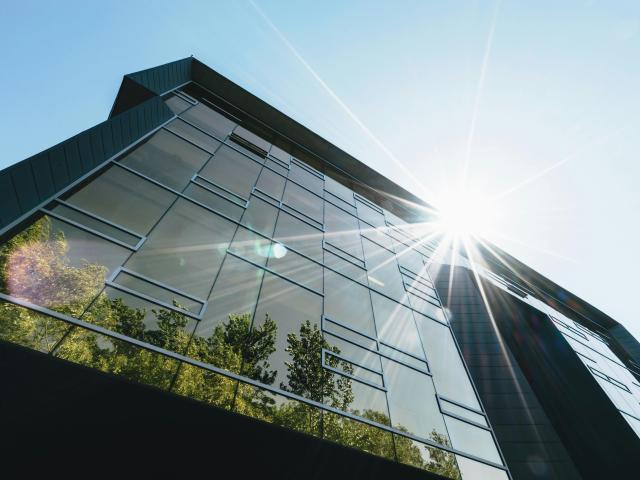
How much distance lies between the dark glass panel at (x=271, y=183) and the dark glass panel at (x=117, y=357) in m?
6.41

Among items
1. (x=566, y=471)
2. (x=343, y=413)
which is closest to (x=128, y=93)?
(x=343, y=413)

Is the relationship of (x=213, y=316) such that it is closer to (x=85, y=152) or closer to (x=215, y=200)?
(x=215, y=200)

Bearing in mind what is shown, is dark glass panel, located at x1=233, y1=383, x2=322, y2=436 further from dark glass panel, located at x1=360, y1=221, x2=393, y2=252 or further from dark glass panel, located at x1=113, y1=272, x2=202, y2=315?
dark glass panel, located at x1=360, y1=221, x2=393, y2=252

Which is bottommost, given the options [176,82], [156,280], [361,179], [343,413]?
[343,413]

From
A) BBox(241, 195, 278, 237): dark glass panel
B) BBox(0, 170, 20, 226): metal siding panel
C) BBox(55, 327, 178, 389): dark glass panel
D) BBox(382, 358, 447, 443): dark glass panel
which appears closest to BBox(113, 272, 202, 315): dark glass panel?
BBox(55, 327, 178, 389): dark glass panel

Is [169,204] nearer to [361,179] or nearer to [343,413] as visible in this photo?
[343,413]

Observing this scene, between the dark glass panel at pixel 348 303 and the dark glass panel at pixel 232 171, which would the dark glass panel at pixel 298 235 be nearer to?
the dark glass panel at pixel 348 303

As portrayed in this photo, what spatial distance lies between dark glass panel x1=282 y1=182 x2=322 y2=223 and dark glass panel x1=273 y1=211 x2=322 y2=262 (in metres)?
0.78

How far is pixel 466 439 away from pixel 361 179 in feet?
42.6

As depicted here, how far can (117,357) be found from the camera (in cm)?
423

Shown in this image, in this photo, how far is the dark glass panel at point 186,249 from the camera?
5.69 m

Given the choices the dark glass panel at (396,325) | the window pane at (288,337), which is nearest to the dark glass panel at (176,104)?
the window pane at (288,337)

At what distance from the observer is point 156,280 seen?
5.52 metres

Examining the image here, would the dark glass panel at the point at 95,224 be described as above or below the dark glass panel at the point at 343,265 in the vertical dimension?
below
